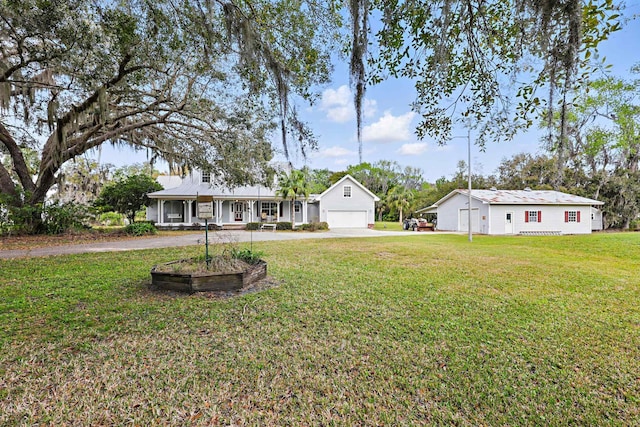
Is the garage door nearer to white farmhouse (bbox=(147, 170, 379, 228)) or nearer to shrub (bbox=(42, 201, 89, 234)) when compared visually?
white farmhouse (bbox=(147, 170, 379, 228))

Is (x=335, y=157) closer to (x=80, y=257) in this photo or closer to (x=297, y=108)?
(x=297, y=108)

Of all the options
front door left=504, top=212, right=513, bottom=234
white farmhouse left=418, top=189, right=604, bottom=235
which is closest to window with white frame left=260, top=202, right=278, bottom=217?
white farmhouse left=418, top=189, right=604, bottom=235

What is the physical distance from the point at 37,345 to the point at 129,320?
2.84 ft

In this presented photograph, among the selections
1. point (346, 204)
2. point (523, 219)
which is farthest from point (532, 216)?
point (346, 204)

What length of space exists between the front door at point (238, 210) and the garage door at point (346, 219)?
7.39 meters

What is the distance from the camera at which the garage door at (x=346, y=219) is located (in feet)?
81.7

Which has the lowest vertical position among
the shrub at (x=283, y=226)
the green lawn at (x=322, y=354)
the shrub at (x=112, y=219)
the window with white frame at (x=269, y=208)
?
the green lawn at (x=322, y=354)

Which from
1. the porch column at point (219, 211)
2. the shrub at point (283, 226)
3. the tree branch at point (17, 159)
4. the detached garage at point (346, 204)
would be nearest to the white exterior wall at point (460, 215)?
the detached garage at point (346, 204)

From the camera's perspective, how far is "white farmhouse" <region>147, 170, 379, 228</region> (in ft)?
68.6

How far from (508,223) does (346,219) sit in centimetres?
1210

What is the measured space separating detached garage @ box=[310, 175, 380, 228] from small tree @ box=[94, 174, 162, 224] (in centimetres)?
1300

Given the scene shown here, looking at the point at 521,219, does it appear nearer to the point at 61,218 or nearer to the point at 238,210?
the point at 238,210

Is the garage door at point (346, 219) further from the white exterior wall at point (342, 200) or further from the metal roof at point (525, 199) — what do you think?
the metal roof at point (525, 199)

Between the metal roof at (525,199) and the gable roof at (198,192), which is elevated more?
the gable roof at (198,192)
